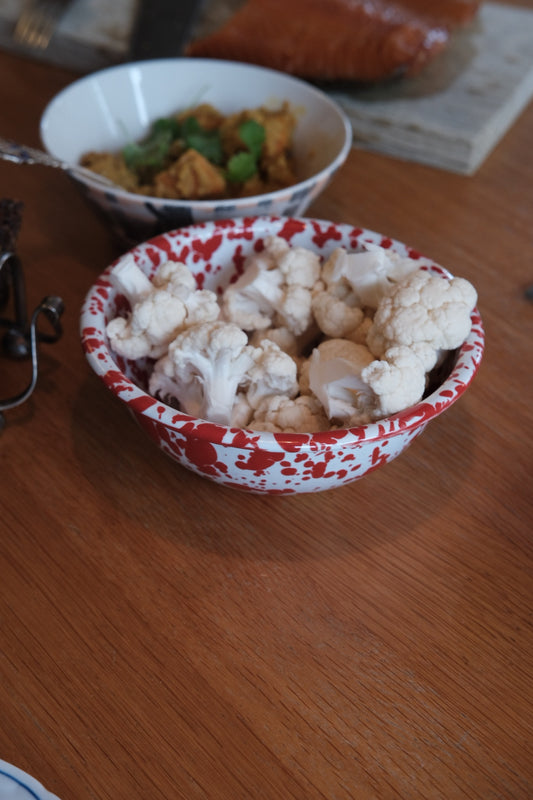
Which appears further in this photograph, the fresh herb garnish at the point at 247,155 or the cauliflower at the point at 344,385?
the fresh herb garnish at the point at 247,155

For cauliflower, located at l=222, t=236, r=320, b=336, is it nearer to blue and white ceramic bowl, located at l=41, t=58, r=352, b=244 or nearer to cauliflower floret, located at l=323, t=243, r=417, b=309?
cauliflower floret, located at l=323, t=243, r=417, b=309

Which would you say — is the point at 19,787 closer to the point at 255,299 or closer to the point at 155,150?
the point at 255,299

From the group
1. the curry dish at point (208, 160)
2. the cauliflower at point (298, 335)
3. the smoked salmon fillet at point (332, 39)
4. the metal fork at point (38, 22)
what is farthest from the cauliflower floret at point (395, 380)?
the metal fork at point (38, 22)

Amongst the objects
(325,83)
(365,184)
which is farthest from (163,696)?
→ (325,83)

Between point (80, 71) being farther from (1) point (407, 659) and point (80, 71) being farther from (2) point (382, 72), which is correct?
(1) point (407, 659)

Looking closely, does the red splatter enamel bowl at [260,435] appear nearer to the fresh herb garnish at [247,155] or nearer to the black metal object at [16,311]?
the black metal object at [16,311]

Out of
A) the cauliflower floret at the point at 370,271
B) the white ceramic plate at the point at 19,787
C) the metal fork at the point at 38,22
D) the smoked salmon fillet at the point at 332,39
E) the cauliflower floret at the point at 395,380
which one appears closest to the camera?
the white ceramic plate at the point at 19,787

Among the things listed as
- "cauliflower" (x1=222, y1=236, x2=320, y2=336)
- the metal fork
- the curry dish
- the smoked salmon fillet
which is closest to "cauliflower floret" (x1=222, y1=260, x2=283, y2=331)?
"cauliflower" (x1=222, y1=236, x2=320, y2=336)
